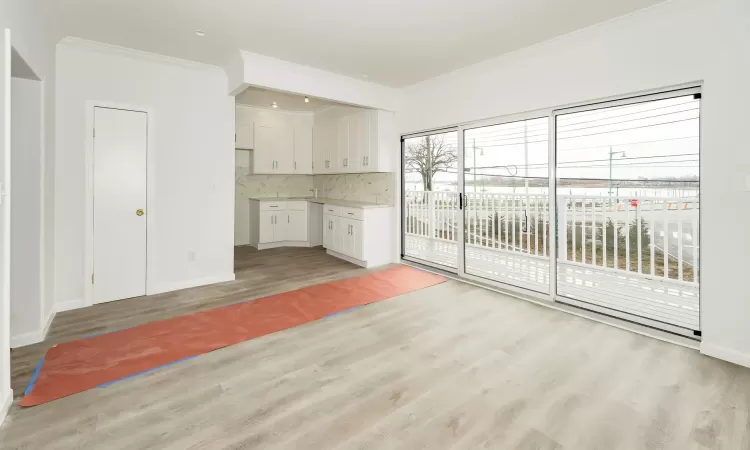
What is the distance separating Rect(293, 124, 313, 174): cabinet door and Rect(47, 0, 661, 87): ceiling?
9.98ft

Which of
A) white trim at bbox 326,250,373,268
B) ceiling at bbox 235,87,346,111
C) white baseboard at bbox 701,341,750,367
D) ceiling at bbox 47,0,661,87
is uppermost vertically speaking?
ceiling at bbox 235,87,346,111

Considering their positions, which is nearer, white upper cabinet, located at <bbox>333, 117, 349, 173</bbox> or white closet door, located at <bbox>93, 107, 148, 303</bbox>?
white closet door, located at <bbox>93, 107, 148, 303</bbox>

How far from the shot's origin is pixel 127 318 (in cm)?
335

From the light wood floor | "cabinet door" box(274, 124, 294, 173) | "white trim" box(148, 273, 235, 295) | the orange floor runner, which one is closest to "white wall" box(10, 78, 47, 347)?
the light wood floor

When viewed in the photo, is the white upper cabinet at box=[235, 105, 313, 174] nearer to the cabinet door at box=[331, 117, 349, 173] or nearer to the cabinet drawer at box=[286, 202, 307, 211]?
the cabinet drawer at box=[286, 202, 307, 211]

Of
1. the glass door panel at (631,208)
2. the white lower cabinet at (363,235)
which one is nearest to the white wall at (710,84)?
the glass door panel at (631,208)

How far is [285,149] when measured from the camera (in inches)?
279

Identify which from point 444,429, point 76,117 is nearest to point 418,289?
point 444,429

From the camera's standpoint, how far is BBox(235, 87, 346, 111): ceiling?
18.6 ft

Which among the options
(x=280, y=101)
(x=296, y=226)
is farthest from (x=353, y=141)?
(x=296, y=226)

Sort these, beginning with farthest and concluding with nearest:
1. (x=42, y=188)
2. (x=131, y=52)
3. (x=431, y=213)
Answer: (x=431, y=213) < (x=131, y=52) < (x=42, y=188)

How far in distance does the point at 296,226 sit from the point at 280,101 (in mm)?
2265

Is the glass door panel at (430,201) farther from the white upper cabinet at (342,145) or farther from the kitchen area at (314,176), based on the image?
the white upper cabinet at (342,145)

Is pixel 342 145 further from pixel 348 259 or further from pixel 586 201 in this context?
pixel 586 201
